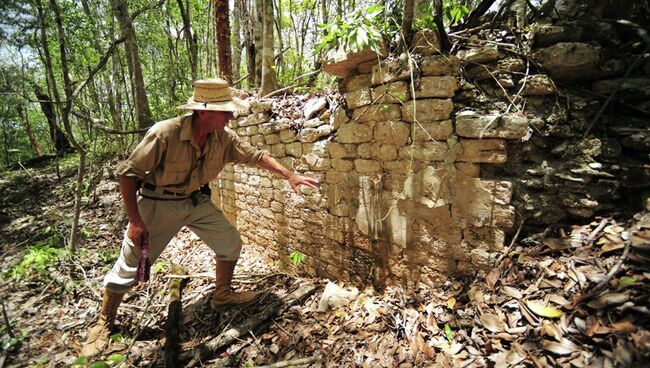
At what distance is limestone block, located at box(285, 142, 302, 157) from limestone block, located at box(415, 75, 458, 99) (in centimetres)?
153

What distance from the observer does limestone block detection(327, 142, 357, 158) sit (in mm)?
2980

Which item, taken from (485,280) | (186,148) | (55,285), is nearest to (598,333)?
(485,280)

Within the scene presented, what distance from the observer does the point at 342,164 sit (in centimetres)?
309

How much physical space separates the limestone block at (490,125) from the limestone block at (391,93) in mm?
467

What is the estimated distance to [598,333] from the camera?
4.93 feet

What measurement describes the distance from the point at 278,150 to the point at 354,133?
1.28m

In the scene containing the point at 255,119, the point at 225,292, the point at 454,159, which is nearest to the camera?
the point at 454,159

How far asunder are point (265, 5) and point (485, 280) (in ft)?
15.7

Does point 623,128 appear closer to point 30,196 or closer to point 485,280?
point 485,280

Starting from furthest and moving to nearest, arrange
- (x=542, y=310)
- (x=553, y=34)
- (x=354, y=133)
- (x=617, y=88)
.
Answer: (x=354, y=133)
(x=553, y=34)
(x=617, y=88)
(x=542, y=310)

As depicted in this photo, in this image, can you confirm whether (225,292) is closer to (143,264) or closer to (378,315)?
(143,264)

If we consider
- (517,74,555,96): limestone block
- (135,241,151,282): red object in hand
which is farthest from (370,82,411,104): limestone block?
(135,241,151,282): red object in hand

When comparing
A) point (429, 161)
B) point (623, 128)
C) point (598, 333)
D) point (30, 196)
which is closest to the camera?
point (598, 333)

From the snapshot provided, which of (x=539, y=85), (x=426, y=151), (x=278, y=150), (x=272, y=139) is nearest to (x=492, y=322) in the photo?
(x=426, y=151)
